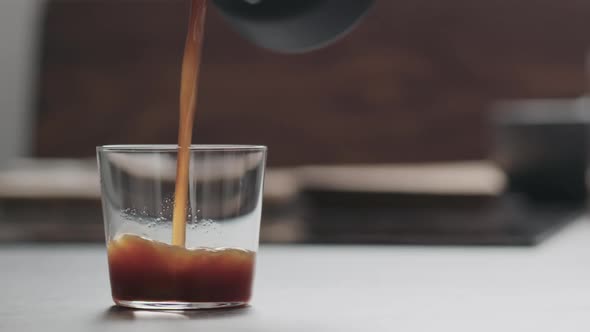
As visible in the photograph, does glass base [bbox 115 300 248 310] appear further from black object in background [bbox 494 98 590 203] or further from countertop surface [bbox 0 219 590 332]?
black object in background [bbox 494 98 590 203]

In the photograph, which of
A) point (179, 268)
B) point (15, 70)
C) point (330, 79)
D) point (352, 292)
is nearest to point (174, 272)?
point (179, 268)

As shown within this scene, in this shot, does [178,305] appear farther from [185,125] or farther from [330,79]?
[330,79]

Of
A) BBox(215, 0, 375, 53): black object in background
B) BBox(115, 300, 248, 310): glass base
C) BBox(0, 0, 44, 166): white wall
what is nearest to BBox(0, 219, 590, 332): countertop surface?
BBox(115, 300, 248, 310): glass base

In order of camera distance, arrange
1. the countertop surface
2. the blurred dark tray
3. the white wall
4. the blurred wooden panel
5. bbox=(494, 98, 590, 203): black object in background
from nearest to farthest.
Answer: the countertop surface
the blurred dark tray
bbox=(494, 98, 590, 203): black object in background
the blurred wooden panel
the white wall

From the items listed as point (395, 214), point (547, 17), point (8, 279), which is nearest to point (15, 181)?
point (395, 214)

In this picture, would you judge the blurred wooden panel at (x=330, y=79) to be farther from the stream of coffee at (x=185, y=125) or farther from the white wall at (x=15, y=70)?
the stream of coffee at (x=185, y=125)

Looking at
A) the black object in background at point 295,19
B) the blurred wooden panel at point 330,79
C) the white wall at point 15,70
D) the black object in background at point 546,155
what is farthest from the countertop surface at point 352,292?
the white wall at point 15,70
